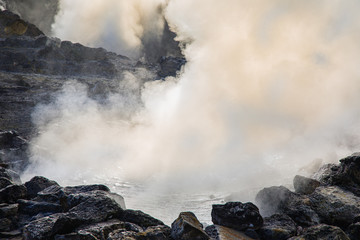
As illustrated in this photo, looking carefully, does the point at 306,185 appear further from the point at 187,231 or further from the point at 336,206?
the point at 187,231

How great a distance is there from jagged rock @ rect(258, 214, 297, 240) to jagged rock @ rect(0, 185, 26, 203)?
624 centimetres

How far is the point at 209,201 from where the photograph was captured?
11.3 m

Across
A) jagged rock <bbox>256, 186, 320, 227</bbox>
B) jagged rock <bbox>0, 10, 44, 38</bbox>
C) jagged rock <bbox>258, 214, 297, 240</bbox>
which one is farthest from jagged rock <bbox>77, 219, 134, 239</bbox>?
jagged rock <bbox>0, 10, 44, 38</bbox>

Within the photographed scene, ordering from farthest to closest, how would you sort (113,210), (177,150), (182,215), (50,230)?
(177,150), (113,210), (182,215), (50,230)

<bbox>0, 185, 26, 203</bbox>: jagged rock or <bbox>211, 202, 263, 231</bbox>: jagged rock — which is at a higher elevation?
<bbox>0, 185, 26, 203</bbox>: jagged rock

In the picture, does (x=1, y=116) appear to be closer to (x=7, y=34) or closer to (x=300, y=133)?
(x=300, y=133)

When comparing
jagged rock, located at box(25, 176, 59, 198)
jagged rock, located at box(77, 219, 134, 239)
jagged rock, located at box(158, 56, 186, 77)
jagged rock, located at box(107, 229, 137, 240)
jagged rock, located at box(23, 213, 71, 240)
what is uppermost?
jagged rock, located at box(158, 56, 186, 77)

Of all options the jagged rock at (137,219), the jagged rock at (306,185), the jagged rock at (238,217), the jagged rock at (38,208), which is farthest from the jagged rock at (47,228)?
the jagged rock at (306,185)

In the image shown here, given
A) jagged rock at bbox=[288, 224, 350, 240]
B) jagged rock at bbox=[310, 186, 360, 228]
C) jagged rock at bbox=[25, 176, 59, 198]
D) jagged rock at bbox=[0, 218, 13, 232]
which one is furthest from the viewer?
jagged rock at bbox=[25, 176, 59, 198]

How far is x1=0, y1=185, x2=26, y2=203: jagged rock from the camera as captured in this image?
699 centimetres

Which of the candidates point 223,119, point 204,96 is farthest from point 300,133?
point 204,96

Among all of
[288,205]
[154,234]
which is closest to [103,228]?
[154,234]

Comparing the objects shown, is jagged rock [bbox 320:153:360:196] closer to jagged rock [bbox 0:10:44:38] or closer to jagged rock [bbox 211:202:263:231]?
jagged rock [bbox 211:202:263:231]

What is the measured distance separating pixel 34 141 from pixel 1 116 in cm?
742
